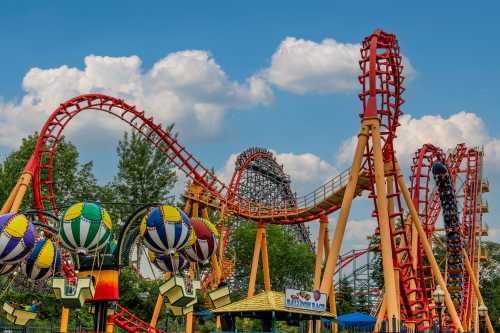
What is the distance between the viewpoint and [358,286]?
5409 centimetres

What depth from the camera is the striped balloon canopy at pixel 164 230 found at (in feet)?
60.6

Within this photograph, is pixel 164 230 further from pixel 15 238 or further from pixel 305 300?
pixel 305 300

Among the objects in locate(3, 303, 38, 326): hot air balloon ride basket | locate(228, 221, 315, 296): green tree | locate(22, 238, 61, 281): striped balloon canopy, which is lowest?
locate(3, 303, 38, 326): hot air balloon ride basket

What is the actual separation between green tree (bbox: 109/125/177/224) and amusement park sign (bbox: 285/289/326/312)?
29168 millimetres

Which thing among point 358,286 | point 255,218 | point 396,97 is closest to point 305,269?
point 358,286

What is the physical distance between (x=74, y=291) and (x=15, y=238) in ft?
7.00

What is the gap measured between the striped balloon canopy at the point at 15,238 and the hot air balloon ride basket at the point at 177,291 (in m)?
3.85

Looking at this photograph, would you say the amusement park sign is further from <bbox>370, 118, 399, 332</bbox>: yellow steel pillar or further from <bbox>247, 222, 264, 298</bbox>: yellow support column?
<bbox>247, 222, 264, 298</bbox>: yellow support column

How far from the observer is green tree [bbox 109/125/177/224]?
49.8 m

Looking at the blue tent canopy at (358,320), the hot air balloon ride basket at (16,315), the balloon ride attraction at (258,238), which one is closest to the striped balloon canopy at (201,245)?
the balloon ride attraction at (258,238)

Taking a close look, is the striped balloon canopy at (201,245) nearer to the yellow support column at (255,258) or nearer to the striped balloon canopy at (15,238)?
the striped balloon canopy at (15,238)

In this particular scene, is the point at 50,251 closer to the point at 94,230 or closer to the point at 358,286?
the point at 94,230

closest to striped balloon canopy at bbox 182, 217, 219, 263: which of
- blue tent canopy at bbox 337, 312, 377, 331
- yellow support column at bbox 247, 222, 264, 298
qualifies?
yellow support column at bbox 247, 222, 264, 298

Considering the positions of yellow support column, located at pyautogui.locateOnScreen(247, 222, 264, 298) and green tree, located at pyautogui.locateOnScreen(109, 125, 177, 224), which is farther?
green tree, located at pyautogui.locateOnScreen(109, 125, 177, 224)
